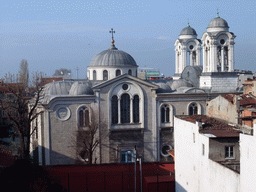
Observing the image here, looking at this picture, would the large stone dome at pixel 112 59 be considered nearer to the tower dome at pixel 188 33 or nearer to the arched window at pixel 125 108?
the arched window at pixel 125 108

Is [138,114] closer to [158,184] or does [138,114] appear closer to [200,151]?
[158,184]

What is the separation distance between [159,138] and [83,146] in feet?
22.3

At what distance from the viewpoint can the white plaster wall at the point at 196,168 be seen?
17342 mm

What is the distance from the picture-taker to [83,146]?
33469mm

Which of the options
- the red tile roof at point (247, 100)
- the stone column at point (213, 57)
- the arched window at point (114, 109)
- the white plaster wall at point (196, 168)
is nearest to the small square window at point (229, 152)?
the white plaster wall at point (196, 168)

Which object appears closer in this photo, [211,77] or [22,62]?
[211,77]

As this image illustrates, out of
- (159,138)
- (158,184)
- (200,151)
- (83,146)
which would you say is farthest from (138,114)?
(200,151)

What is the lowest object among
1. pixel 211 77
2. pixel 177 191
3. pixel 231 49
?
pixel 177 191

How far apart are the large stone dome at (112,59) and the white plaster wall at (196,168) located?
14.3 metres

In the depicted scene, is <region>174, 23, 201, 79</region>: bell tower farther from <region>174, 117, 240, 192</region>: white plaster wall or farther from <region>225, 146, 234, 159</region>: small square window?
<region>225, 146, 234, 159</region>: small square window

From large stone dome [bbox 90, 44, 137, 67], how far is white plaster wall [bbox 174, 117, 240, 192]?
14263 mm

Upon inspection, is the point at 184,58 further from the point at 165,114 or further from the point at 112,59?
the point at 165,114

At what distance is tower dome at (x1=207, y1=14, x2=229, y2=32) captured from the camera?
123ft

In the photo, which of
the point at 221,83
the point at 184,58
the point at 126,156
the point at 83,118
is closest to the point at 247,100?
the point at 221,83
